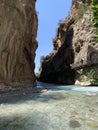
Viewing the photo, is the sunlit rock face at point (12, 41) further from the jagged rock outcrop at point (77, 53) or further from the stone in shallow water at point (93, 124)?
the stone in shallow water at point (93, 124)

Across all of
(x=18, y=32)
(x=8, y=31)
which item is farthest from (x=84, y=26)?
(x=8, y=31)

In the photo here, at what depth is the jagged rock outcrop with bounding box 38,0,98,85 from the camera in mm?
44875

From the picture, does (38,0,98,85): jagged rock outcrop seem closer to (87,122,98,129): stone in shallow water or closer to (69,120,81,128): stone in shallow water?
(69,120,81,128): stone in shallow water

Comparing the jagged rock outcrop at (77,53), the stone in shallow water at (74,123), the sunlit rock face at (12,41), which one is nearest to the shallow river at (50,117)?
the stone in shallow water at (74,123)

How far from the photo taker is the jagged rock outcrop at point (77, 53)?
44.9 meters

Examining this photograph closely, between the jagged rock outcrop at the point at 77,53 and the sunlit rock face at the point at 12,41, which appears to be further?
the jagged rock outcrop at the point at 77,53

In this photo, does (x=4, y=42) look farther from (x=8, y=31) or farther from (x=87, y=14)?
(x=87, y=14)

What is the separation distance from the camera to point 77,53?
5203 cm

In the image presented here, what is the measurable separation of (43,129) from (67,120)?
169 centimetres

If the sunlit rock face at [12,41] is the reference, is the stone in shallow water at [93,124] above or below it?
below

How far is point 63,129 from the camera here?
1010 cm

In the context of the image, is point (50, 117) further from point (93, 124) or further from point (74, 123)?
point (93, 124)

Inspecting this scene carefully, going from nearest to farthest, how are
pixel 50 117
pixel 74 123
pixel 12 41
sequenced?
pixel 74 123
pixel 50 117
pixel 12 41

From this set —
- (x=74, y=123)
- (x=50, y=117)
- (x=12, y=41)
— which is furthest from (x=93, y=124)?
(x=12, y=41)
